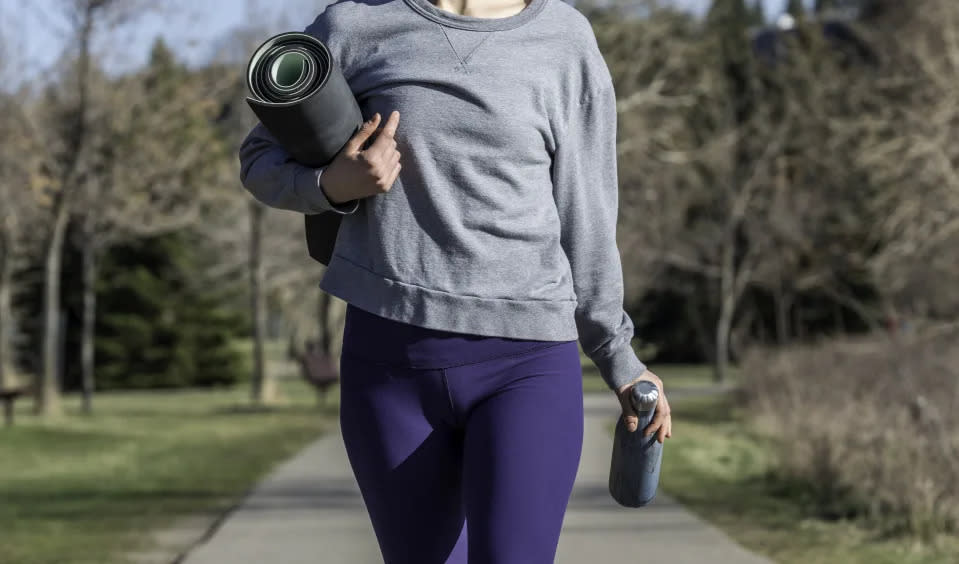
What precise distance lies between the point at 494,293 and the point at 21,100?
2235 cm

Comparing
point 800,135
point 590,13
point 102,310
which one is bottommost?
point 102,310

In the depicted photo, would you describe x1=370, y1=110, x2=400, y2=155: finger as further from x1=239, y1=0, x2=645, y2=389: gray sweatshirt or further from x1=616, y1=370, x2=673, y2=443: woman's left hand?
x1=616, y1=370, x2=673, y2=443: woman's left hand

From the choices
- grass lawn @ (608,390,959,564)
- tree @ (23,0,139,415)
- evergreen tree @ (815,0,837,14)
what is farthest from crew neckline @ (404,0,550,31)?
evergreen tree @ (815,0,837,14)

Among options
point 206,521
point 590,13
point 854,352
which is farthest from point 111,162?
point 206,521

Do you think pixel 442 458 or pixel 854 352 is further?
pixel 854 352

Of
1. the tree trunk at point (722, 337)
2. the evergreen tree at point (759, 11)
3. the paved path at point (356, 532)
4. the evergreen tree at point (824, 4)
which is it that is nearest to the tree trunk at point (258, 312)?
the tree trunk at point (722, 337)

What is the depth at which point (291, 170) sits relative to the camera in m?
2.50

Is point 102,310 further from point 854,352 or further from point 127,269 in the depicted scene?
point 854,352

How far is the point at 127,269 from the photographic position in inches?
1684

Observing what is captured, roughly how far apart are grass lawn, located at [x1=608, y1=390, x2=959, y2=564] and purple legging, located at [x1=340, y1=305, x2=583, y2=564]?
4473 mm

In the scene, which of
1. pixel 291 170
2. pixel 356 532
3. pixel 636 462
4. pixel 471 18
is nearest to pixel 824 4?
pixel 356 532

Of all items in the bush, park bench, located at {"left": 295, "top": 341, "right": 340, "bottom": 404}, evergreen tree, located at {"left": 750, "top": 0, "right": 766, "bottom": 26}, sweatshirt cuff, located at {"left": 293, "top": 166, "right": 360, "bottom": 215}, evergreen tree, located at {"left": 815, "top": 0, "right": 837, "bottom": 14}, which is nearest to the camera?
sweatshirt cuff, located at {"left": 293, "top": 166, "right": 360, "bottom": 215}

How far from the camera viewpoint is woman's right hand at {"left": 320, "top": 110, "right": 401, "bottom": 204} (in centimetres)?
236

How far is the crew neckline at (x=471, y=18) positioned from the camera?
247cm
